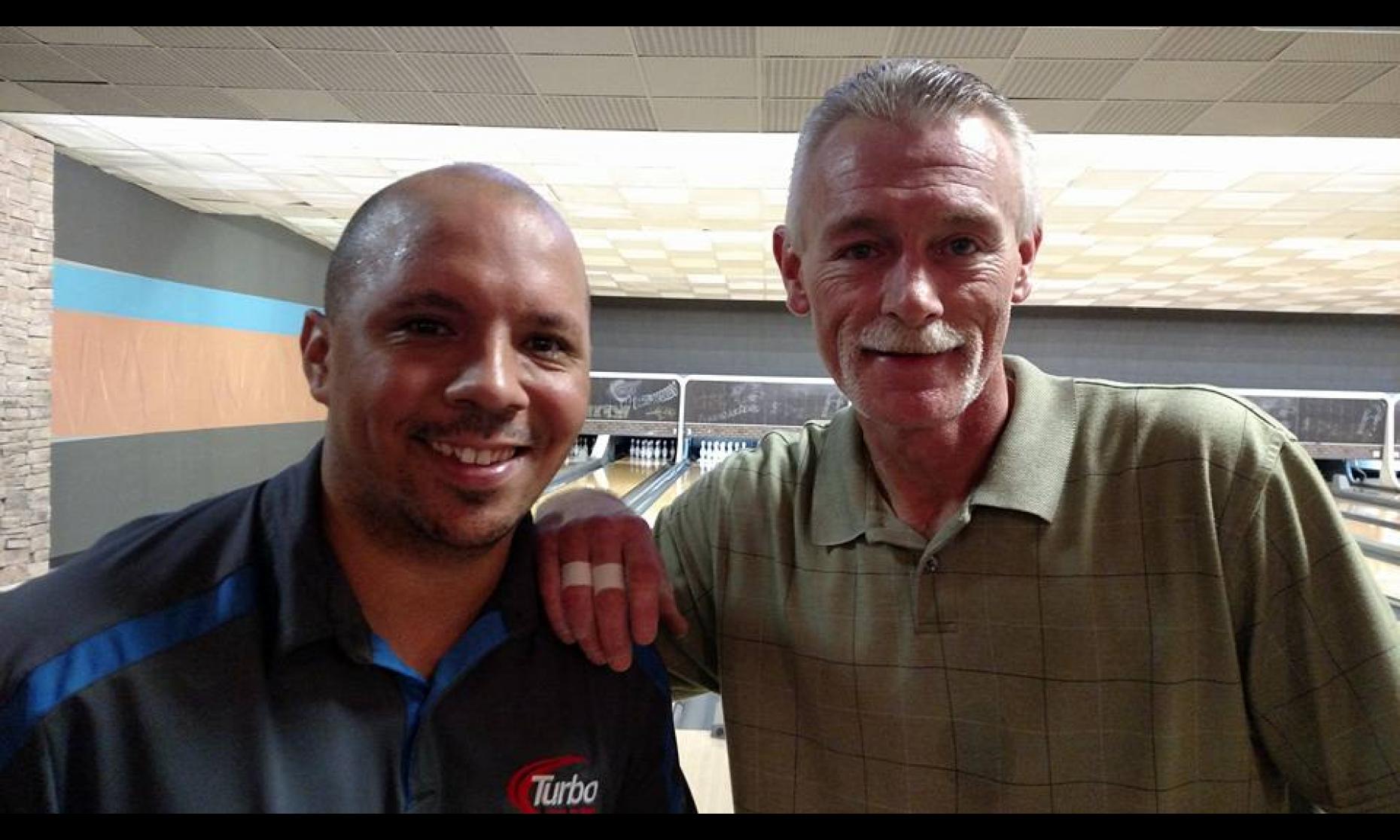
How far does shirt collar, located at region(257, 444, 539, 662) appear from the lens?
2.71ft

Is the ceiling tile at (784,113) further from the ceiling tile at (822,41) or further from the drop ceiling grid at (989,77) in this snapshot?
the ceiling tile at (822,41)

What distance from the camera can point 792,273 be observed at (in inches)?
47.6

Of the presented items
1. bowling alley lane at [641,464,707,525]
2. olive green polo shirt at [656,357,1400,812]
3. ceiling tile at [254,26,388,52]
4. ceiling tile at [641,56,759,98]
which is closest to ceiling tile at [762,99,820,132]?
ceiling tile at [641,56,759,98]

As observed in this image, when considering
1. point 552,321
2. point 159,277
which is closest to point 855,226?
point 552,321

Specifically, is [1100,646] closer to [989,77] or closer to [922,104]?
[922,104]

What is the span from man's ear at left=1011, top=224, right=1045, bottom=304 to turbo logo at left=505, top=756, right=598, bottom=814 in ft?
2.40

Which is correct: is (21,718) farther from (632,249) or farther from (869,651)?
(632,249)

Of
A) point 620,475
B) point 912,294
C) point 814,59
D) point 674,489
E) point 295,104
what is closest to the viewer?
point 912,294

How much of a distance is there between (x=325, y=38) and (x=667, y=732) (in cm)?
330

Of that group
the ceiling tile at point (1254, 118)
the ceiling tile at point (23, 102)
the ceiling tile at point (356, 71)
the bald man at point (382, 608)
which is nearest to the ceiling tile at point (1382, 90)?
the ceiling tile at point (1254, 118)

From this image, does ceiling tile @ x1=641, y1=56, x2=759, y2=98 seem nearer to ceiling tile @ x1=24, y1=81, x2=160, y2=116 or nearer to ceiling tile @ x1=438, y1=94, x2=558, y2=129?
ceiling tile @ x1=438, y1=94, x2=558, y2=129

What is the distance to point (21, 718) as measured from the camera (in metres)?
0.72

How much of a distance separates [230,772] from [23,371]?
208 inches

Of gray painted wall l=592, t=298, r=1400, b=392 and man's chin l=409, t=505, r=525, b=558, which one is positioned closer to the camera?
man's chin l=409, t=505, r=525, b=558
